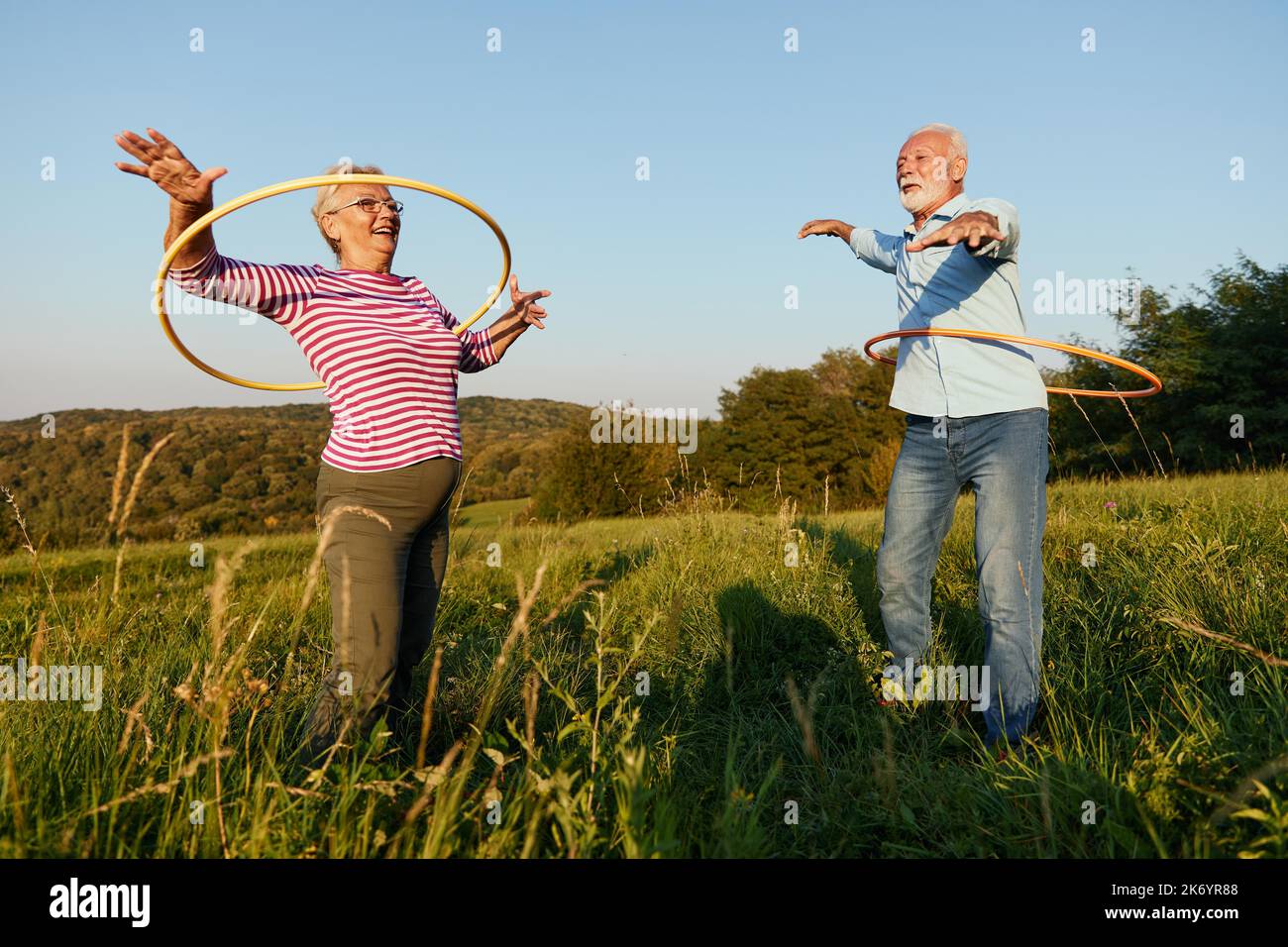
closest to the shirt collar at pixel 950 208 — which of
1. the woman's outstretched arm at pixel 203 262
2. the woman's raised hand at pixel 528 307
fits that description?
the woman's raised hand at pixel 528 307

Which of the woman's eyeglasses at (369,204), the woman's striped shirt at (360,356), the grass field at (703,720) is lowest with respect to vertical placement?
the grass field at (703,720)

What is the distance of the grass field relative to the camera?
1.81 metres

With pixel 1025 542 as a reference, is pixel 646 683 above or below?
below

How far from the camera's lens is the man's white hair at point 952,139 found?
335 centimetres

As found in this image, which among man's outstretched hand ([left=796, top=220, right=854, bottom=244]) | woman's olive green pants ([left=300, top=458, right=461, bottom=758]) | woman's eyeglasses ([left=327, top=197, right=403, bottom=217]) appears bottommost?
woman's olive green pants ([left=300, top=458, right=461, bottom=758])

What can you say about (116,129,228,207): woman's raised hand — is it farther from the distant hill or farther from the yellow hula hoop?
the distant hill

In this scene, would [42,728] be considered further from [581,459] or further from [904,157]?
[581,459]

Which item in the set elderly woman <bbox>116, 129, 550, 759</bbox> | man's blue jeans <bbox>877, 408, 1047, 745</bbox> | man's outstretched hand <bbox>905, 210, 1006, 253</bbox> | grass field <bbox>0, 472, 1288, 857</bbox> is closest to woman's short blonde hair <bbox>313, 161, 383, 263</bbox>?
elderly woman <bbox>116, 129, 550, 759</bbox>

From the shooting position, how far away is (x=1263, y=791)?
1.66 m

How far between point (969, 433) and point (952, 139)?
1.33 meters

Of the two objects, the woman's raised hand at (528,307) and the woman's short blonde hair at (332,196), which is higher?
the woman's short blonde hair at (332,196)

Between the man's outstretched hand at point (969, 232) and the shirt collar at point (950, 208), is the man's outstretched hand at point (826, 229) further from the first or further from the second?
the man's outstretched hand at point (969, 232)

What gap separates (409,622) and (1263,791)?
2.55m
